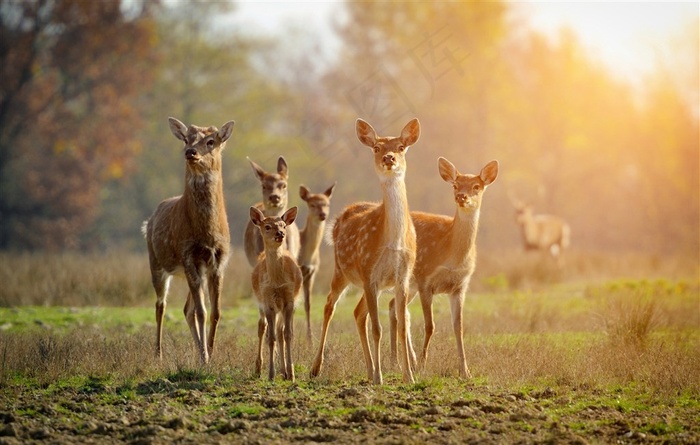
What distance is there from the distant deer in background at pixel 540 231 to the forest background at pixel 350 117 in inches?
204

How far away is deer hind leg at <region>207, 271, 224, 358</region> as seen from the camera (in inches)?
394

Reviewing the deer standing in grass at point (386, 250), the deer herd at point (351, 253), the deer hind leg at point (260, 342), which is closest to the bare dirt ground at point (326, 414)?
the deer hind leg at point (260, 342)

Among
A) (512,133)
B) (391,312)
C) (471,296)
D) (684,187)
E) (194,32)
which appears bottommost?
(391,312)

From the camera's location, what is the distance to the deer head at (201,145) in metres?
10.1

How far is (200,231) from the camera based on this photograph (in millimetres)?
10141

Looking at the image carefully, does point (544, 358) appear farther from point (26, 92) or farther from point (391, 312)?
point (26, 92)

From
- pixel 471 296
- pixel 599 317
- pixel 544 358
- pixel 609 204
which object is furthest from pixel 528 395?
pixel 609 204

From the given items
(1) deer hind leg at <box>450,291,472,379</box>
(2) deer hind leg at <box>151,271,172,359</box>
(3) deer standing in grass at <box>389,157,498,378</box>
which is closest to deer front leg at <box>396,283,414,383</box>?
(1) deer hind leg at <box>450,291,472,379</box>

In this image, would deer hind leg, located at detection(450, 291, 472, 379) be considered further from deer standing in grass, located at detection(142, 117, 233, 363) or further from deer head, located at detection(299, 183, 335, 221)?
deer head, located at detection(299, 183, 335, 221)

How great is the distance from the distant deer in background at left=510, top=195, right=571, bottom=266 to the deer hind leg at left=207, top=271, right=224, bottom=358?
15649 millimetres

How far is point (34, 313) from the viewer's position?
13.8 m

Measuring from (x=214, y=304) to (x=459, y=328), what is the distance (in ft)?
8.11

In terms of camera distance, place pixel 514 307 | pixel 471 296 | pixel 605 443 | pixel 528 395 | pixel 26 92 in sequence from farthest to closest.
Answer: pixel 26 92 → pixel 471 296 → pixel 514 307 → pixel 528 395 → pixel 605 443

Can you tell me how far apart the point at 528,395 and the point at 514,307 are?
642cm
